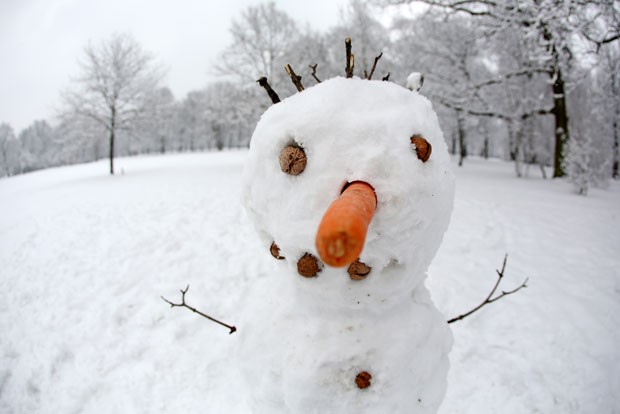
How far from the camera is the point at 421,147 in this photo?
3.51ft

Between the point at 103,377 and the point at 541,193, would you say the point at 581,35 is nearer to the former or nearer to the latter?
the point at 541,193

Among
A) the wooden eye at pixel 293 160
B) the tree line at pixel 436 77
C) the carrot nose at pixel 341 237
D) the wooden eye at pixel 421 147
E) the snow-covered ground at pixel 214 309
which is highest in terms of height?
the tree line at pixel 436 77

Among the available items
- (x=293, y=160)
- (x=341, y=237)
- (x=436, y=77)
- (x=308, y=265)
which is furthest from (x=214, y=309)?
(x=436, y=77)

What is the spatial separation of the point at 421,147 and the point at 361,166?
0.23 meters

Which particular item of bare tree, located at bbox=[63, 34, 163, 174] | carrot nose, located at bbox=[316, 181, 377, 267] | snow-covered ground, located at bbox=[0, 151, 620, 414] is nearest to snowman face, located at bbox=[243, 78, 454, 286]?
carrot nose, located at bbox=[316, 181, 377, 267]

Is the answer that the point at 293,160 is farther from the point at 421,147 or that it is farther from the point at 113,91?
the point at 113,91

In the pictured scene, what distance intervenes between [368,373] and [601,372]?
130 inches

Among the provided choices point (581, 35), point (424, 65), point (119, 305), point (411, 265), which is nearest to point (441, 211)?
point (411, 265)

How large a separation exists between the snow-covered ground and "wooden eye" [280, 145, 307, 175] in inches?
36.1

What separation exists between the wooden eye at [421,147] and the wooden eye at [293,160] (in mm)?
383

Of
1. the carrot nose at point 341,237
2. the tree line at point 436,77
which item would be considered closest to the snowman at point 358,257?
the carrot nose at point 341,237

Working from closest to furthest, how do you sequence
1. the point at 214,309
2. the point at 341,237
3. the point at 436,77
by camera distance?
the point at 341,237 → the point at 214,309 → the point at 436,77

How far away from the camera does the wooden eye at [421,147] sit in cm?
107

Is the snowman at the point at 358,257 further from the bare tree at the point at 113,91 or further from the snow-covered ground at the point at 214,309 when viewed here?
the bare tree at the point at 113,91
